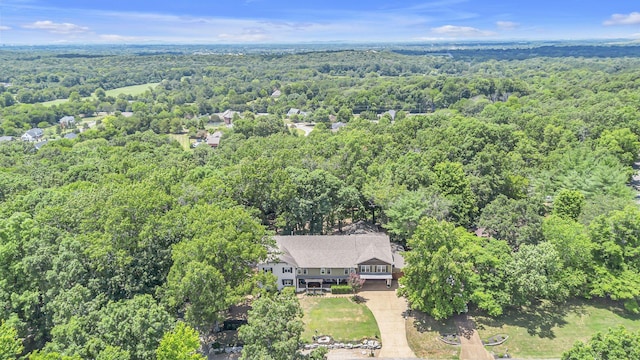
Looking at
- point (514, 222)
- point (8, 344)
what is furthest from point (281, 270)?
point (514, 222)

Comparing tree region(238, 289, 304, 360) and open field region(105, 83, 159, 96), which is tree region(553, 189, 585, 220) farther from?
open field region(105, 83, 159, 96)

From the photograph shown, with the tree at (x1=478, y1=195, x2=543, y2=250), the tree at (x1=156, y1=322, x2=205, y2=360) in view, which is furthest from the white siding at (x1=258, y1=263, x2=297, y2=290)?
the tree at (x1=478, y1=195, x2=543, y2=250)

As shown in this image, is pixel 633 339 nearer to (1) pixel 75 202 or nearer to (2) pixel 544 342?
(2) pixel 544 342

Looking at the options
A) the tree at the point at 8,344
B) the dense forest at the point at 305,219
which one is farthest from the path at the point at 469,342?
the tree at the point at 8,344

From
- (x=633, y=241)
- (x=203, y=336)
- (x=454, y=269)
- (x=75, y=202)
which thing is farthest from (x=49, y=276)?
(x=633, y=241)

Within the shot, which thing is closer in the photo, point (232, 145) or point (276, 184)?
point (276, 184)

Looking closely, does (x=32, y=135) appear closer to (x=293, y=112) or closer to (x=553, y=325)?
(x=293, y=112)
